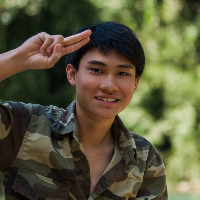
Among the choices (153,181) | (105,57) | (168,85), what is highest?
(168,85)

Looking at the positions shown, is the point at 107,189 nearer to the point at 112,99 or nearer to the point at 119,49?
the point at 112,99

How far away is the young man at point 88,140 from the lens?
6.80 feet

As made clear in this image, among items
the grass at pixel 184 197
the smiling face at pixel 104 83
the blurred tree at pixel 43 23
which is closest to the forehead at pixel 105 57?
the smiling face at pixel 104 83

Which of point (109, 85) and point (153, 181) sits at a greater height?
point (109, 85)

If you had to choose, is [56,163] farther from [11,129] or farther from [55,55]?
[55,55]

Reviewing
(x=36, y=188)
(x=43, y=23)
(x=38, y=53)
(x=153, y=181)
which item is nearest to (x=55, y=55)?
(x=38, y=53)

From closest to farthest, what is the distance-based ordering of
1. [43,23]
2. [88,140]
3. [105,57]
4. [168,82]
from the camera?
1. [105,57]
2. [88,140]
3. [43,23]
4. [168,82]

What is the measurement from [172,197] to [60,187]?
6643mm

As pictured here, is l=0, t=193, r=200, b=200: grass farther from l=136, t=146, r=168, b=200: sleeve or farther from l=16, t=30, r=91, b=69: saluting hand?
l=16, t=30, r=91, b=69: saluting hand

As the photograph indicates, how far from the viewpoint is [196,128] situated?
380 inches

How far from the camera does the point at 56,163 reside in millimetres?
2148

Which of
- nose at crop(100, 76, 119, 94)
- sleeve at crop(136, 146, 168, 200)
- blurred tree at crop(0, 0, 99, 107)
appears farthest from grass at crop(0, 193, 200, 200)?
nose at crop(100, 76, 119, 94)

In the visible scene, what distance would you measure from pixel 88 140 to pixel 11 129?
594mm

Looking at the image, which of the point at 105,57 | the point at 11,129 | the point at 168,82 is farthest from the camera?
the point at 168,82
